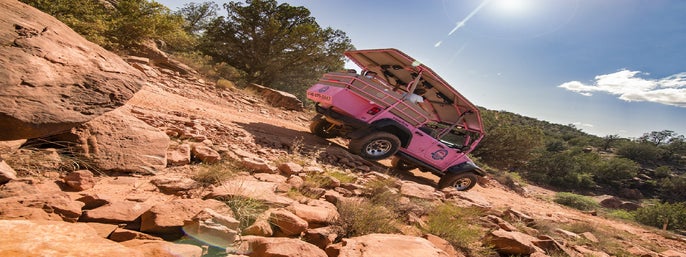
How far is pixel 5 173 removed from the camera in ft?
6.95

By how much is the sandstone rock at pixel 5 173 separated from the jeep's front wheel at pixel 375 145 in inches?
192

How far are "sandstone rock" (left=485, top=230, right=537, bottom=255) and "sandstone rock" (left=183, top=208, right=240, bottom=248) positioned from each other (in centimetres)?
270

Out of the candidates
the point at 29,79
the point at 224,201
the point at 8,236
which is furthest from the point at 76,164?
the point at 8,236

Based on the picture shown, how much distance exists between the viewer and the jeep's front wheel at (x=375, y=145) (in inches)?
242

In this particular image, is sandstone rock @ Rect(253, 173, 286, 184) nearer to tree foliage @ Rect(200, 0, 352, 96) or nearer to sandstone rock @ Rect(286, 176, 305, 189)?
sandstone rock @ Rect(286, 176, 305, 189)

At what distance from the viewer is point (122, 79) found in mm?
3016

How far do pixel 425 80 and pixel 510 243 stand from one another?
435 cm

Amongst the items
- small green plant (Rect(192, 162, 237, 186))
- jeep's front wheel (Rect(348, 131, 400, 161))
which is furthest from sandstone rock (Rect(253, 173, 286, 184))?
jeep's front wheel (Rect(348, 131, 400, 161))

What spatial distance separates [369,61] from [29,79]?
641cm

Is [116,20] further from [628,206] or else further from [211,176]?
[628,206]

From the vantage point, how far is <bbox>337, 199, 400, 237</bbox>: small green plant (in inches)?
105

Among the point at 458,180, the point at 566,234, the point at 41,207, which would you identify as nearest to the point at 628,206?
the point at 458,180

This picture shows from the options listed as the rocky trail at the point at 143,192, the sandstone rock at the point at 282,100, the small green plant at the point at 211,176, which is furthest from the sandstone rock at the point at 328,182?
the sandstone rock at the point at 282,100

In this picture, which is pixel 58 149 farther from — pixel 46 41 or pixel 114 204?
pixel 114 204
